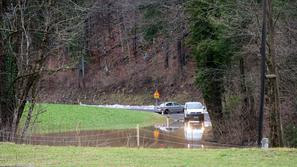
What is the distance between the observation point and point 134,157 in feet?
44.5

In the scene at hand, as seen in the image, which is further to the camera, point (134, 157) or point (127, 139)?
point (127, 139)

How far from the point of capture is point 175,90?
6981 centimetres

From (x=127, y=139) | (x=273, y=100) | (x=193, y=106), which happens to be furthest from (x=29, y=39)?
(x=193, y=106)

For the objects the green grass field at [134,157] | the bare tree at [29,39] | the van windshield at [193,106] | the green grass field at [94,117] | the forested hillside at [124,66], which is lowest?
the green grass field at [134,157]

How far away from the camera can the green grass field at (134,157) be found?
12.3 metres

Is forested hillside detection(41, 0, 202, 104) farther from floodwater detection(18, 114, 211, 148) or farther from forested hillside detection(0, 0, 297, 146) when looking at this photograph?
floodwater detection(18, 114, 211, 148)

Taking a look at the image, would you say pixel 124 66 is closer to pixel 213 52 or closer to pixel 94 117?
pixel 94 117

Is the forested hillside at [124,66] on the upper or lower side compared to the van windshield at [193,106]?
upper

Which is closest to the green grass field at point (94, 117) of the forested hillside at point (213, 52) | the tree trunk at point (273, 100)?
the forested hillside at point (213, 52)

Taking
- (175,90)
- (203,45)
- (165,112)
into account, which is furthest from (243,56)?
(175,90)

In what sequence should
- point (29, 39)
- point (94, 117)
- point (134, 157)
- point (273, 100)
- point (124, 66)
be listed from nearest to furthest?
point (134, 157) < point (273, 100) < point (29, 39) < point (94, 117) < point (124, 66)

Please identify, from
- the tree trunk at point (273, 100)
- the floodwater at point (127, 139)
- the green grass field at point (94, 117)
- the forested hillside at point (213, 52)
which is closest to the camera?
the tree trunk at point (273, 100)

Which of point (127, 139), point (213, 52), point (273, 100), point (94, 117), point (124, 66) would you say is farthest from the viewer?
point (124, 66)

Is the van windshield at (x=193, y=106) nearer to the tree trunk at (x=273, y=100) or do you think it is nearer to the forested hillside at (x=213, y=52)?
the forested hillside at (x=213, y=52)
